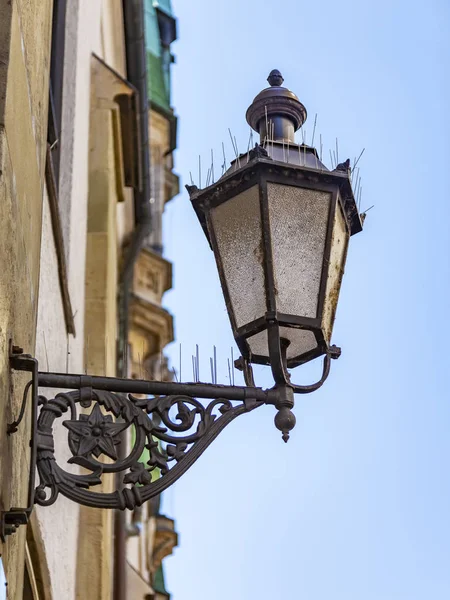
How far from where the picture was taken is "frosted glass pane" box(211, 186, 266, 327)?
4.68m

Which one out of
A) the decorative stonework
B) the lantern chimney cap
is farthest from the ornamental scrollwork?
the decorative stonework

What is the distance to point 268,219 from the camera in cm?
470

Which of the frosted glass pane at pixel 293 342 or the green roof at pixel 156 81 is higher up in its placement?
the green roof at pixel 156 81

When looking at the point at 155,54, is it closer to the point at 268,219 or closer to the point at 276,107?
the point at 276,107

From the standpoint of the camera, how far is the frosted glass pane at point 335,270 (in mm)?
4738

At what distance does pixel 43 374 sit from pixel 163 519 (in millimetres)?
19408

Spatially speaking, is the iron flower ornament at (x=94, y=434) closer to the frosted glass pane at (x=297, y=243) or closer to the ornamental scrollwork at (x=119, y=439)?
the ornamental scrollwork at (x=119, y=439)

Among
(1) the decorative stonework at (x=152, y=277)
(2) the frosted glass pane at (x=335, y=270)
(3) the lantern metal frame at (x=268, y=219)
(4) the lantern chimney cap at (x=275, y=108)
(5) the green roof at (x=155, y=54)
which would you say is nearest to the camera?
(3) the lantern metal frame at (x=268, y=219)

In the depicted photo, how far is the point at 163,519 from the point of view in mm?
23422

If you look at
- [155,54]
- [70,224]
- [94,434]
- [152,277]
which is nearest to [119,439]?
[94,434]

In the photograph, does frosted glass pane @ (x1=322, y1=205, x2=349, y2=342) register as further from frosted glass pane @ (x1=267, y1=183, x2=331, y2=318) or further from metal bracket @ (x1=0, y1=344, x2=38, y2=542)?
metal bracket @ (x1=0, y1=344, x2=38, y2=542)

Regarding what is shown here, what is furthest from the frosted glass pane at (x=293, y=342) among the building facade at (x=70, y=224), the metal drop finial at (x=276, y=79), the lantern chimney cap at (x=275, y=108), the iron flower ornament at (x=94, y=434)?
the metal drop finial at (x=276, y=79)

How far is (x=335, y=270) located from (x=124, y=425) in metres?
0.93

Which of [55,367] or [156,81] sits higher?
[156,81]
